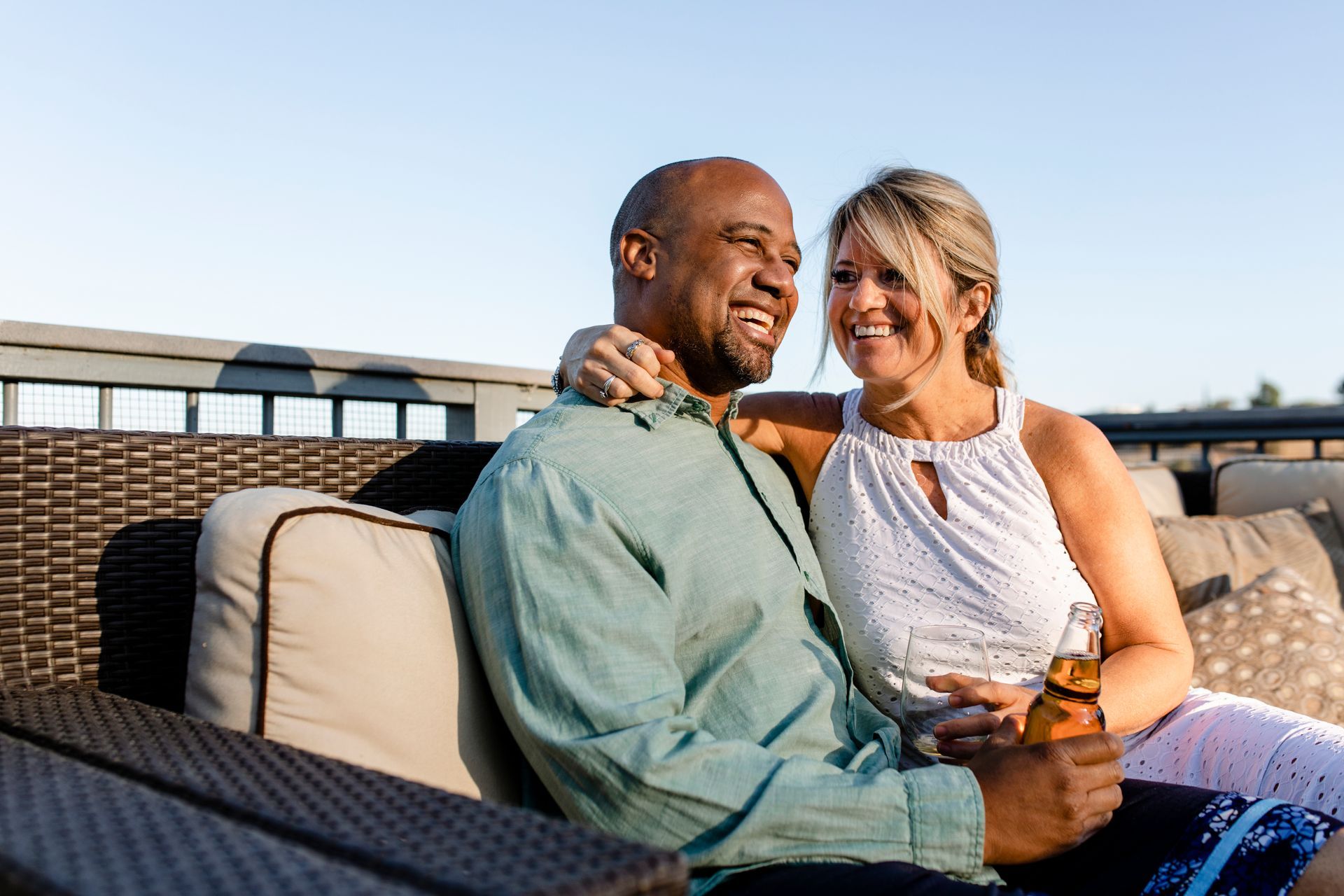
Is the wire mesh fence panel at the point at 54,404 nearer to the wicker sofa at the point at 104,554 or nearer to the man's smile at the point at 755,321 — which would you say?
the wicker sofa at the point at 104,554

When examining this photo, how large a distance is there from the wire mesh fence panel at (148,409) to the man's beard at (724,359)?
123 centimetres

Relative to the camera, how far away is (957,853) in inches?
48.4

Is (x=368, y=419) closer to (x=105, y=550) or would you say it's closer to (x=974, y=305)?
(x=105, y=550)

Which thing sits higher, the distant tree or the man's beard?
the man's beard

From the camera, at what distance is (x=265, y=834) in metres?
0.71

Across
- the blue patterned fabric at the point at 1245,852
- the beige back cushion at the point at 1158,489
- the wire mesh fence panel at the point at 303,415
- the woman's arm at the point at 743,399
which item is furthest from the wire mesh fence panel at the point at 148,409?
the beige back cushion at the point at 1158,489

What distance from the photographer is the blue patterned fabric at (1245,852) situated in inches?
50.6

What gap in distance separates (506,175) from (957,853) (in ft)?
15.2

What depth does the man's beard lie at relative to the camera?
6.26ft

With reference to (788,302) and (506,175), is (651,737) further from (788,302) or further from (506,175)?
(506,175)

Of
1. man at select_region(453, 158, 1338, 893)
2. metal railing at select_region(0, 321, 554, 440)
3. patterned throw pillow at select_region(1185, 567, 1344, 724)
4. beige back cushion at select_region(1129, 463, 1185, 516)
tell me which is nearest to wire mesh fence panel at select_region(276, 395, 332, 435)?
metal railing at select_region(0, 321, 554, 440)

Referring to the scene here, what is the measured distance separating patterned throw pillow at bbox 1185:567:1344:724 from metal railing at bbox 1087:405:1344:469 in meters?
1.82

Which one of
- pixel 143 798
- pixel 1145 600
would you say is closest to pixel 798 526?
pixel 1145 600

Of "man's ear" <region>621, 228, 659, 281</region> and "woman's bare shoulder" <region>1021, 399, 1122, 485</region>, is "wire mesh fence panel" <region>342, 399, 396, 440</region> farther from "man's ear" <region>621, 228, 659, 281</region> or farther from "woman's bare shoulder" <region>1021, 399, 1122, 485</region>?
"woman's bare shoulder" <region>1021, 399, 1122, 485</region>
